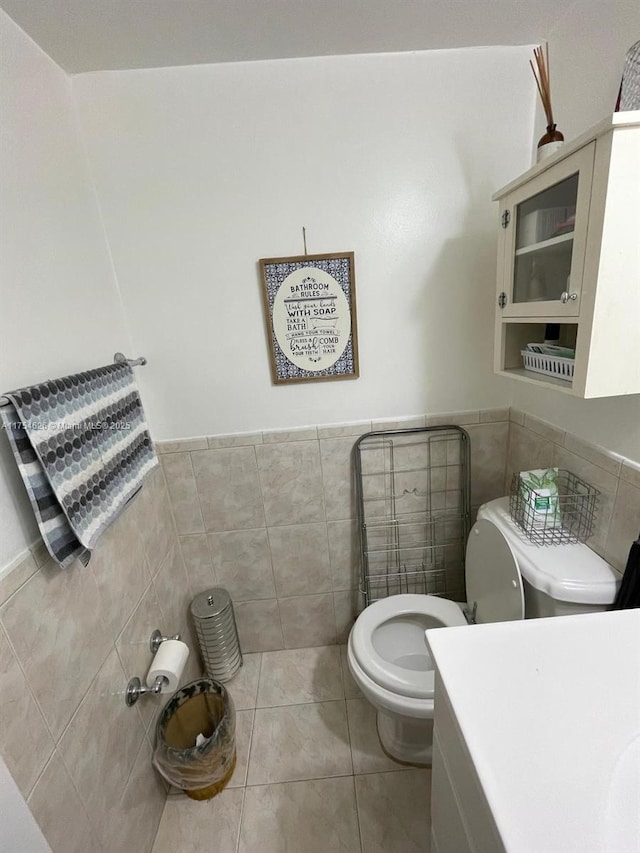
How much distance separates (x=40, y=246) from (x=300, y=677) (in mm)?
1698

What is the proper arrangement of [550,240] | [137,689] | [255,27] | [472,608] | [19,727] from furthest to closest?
[472,608] < [137,689] < [255,27] < [550,240] < [19,727]

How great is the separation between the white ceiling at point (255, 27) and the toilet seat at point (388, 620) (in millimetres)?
1690

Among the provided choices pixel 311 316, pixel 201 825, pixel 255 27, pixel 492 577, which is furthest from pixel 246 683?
pixel 255 27

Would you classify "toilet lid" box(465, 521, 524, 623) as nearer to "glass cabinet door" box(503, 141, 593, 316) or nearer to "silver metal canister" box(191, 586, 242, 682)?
"glass cabinet door" box(503, 141, 593, 316)

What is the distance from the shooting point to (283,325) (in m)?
1.22

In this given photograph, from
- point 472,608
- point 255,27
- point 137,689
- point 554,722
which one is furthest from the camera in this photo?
point 472,608

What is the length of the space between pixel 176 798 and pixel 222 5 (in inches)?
86.4

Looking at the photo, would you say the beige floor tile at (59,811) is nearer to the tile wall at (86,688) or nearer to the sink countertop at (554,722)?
the tile wall at (86,688)

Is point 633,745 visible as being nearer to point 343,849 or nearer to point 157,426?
point 343,849

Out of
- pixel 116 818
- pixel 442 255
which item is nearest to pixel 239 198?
pixel 442 255

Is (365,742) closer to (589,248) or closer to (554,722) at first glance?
(554,722)

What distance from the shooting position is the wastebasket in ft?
3.58

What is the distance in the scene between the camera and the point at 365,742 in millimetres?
1277

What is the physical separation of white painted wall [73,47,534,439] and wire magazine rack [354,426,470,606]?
242mm
